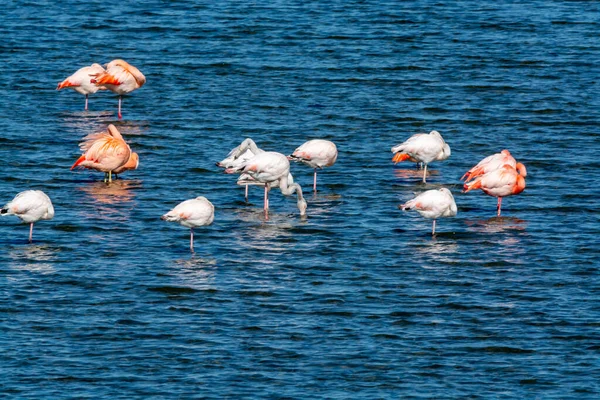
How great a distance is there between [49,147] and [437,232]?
30.5 ft

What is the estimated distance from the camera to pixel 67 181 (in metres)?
25.0

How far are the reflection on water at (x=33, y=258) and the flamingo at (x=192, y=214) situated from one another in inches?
72.3

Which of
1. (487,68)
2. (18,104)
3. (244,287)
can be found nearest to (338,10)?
(487,68)

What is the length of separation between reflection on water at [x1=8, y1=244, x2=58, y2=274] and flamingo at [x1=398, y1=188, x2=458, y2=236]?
539cm

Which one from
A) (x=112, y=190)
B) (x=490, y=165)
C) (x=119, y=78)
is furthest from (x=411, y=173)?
(x=119, y=78)

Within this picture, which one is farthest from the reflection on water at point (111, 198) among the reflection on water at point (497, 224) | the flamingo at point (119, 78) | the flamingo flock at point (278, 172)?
the reflection on water at point (497, 224)

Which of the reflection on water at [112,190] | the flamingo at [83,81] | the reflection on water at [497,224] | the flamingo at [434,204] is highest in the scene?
the flamingo at [83,81]

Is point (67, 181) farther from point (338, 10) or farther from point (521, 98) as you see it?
point (338, 10)

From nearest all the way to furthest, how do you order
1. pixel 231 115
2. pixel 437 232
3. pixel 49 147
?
1. pixel 437 232
2. pixel 49 147
3. pixel 231 115

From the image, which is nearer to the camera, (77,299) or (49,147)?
(77,299)

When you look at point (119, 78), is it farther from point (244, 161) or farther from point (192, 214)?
point (192, 214)

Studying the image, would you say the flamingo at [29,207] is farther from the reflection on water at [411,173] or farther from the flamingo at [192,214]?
the reflection on water at [411,173]

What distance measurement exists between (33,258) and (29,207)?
2.51 ft

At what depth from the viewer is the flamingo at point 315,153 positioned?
23.8m
